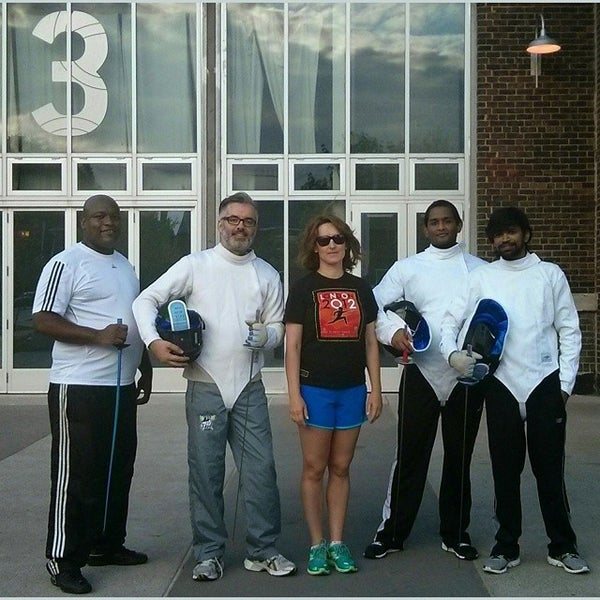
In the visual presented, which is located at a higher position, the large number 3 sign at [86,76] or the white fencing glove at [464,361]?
the large number 3 sign at [86,76]

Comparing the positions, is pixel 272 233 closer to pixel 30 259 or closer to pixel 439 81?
pixel 439 81

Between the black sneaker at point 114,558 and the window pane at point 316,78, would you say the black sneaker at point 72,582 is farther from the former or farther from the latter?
the window pane at point 316,78

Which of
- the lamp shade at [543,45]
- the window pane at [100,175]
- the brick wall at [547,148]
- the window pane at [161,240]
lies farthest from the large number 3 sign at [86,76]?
the lamp shade at [543,45]

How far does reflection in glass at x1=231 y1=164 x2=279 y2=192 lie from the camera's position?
41.0 feet

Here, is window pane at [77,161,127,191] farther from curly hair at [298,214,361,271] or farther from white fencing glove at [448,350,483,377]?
white fencing glove at [448,350,483,377]

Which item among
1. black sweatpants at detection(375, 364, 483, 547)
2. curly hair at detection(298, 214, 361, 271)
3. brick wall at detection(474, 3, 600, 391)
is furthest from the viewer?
brick wall at detection(474, 3, 600, 391)

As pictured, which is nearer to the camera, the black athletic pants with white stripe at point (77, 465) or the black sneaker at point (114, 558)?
the black athletic pants with white stripe at point (77, 465)

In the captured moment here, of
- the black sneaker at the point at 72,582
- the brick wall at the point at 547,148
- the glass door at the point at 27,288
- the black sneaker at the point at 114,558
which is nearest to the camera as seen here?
the black sneaker at the point at 72,582

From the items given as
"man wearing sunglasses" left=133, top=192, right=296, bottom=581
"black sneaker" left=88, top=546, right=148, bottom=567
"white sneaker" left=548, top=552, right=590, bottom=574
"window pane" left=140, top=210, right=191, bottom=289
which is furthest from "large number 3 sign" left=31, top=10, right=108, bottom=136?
"white sneaker" left=548, top=552, right=590, bottom=574

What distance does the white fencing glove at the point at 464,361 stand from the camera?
4844mm

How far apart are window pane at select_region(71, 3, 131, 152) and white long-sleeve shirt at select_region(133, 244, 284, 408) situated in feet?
26.2

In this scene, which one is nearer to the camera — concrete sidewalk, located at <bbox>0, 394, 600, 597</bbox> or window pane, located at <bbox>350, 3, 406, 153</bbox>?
concrete sidewalk, located at <bbox>0, 394, 600, 597</bbox>

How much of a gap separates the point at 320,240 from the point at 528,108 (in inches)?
308

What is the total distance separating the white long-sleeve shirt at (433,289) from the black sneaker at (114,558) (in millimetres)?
1932
